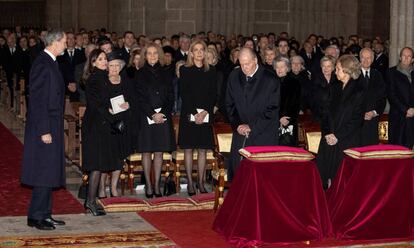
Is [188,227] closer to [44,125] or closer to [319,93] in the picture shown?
[44,125]

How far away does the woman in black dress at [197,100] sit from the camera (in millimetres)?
11227

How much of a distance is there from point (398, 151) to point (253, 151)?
1.42 m

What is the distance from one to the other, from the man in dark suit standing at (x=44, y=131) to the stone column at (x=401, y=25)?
6.98m

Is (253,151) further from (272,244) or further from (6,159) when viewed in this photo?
(6,159)

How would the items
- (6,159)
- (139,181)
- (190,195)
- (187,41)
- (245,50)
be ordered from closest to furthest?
(245,50), (190,195), (139,181), (6,159), (187,41)

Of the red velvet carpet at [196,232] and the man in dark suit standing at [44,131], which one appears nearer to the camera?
the red velvet carpet at [196,232]

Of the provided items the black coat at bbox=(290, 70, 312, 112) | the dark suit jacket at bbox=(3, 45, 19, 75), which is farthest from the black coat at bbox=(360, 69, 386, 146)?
the dark suit jacket at bbox=(3, 45, 19, 75)

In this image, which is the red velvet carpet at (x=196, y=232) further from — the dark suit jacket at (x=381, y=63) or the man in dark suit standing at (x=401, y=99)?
the dark suit jacket at (x=381, y=63)

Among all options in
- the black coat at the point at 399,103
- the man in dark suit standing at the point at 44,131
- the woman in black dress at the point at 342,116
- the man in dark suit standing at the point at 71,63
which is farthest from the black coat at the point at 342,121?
the man in dark suit standing at the point at 71,63

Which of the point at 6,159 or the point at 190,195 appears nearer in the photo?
the point at 190,195

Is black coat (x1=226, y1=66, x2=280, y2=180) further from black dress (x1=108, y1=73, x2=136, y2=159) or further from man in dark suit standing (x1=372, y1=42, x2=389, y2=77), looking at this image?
man in dark suit standing (x1=372, y1=42, x2=389, y2=77)

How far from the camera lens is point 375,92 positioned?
11.4 meters

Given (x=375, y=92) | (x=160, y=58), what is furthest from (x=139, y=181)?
(x=375, y=92)

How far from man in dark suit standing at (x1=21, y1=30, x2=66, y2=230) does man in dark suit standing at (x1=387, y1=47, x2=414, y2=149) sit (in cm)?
476
